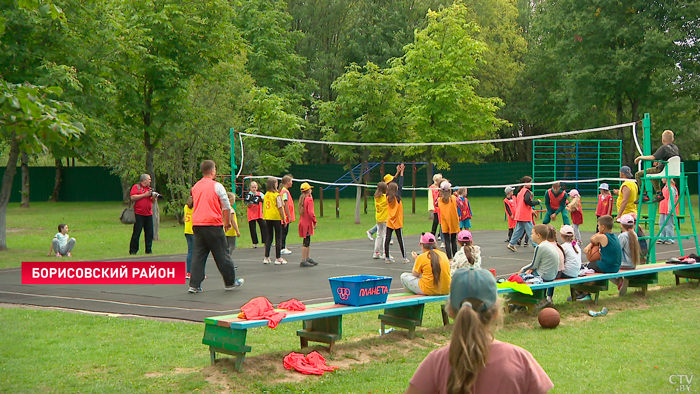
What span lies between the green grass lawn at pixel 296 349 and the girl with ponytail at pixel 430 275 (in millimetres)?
470

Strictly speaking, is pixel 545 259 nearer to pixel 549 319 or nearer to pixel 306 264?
pixel 549 319

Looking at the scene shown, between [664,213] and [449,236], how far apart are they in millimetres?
6945

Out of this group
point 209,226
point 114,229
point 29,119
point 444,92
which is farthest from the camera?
point 444,92

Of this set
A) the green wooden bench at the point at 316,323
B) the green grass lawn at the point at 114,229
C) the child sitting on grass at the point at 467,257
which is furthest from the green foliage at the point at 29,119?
the green grass lawn at the point at 114,229

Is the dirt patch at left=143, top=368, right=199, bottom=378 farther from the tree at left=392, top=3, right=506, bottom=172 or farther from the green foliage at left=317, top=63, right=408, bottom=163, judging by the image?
the tree at left=392, top=3, right=506, bottom=172

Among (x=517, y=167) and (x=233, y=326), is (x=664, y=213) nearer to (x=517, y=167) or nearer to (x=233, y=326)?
(x=233, y=326)

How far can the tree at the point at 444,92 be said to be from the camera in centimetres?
3167

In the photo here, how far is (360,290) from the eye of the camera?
781cm

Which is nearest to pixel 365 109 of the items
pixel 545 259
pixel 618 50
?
pixel 618 50

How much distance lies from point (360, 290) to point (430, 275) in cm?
132

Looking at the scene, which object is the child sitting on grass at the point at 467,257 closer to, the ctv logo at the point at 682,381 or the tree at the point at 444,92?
the ctv logo at the point at 682,381

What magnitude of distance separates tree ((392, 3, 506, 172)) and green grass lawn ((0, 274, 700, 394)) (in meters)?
22.3

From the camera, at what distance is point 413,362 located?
7234 millimetres
